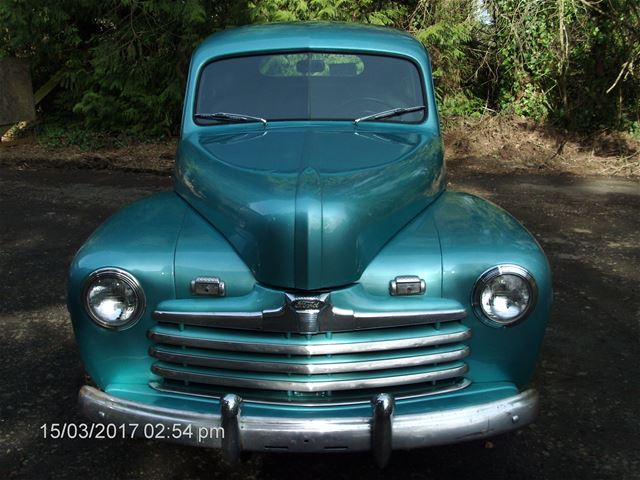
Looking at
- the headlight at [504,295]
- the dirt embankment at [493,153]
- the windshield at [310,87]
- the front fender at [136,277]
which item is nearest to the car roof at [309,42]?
the windshield at [310,87]

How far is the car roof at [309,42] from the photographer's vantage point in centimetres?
385

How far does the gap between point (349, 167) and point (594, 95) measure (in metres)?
8.93

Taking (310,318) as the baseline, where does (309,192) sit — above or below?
above

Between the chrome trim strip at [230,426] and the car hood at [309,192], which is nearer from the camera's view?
the chrome trim strip at [230,426]

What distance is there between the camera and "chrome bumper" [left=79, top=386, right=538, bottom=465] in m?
2.25

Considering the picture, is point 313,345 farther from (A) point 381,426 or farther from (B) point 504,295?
(B) point 504,295

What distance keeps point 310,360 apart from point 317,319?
15 centimetres

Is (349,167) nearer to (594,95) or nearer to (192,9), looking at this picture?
(192,9)

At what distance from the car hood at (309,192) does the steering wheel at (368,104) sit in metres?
0.26

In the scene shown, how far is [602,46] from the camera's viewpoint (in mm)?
10258

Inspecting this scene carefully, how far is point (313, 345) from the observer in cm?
239

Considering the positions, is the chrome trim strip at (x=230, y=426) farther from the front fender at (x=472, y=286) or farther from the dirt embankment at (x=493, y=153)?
the dirt embankment at (x=493, y=153)

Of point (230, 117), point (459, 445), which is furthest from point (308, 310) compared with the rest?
point (230, 117)

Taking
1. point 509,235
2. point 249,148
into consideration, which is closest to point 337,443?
point 509,235
